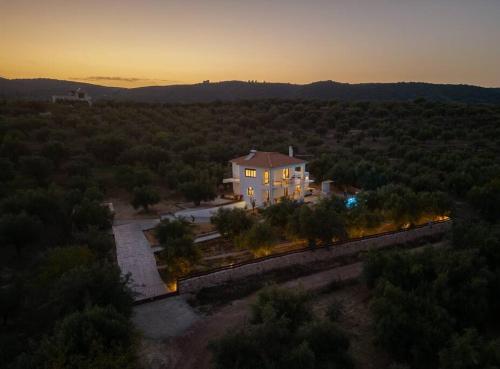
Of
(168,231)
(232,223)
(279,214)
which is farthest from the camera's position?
(279,214)

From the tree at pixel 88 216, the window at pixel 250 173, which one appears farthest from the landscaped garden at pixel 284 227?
the window at pixel 250 173

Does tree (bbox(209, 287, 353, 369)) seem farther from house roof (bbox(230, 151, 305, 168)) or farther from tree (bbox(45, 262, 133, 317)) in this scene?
house roof (bbox(230, 151, 305, 168))

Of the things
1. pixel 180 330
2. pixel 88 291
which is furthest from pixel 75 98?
pixel 180 330

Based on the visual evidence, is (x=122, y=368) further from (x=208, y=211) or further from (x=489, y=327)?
(x=208, y=211)

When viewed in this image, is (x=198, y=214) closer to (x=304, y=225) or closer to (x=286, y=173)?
(x=286, y=173)

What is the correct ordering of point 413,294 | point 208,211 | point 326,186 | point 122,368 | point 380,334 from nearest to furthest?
point 122,368, point 380,334, point 413,294, point 208,211, point 326,186

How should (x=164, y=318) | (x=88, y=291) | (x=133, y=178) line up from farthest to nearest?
(x=133, y=178), (x=164, y=318), (x=88, y=291)

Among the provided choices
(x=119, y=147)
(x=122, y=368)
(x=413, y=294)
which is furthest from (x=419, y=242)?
(x=119, y=147)
